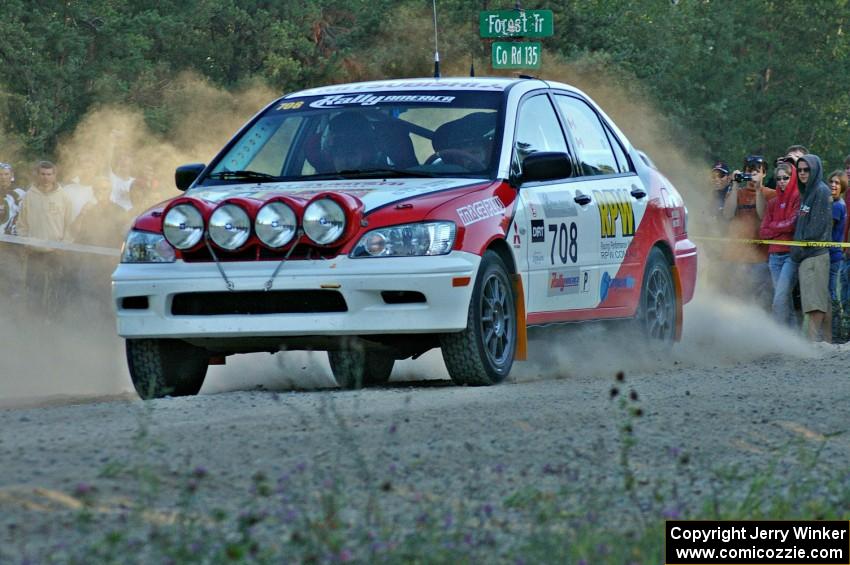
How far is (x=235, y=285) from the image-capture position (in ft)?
27.9

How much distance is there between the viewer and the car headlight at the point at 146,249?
8727 mm

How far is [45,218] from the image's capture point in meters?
15.9

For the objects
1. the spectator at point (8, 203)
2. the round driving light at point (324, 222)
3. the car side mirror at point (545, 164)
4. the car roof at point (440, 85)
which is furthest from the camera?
the spectator at point (8, 203)

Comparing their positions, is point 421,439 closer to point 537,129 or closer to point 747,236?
point 537,129

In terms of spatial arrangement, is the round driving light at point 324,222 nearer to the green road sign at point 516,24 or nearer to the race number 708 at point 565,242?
the race number 708 at point 565,242

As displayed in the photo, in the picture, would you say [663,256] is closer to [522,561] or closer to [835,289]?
[835,289]

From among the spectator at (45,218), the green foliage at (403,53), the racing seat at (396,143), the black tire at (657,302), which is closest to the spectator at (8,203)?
the spectator at (45,218)

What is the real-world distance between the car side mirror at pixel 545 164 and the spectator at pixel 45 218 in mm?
7188

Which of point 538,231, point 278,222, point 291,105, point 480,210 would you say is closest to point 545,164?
point 538,231

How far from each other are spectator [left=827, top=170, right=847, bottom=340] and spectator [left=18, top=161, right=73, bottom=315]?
6812mm

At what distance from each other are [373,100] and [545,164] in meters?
1.18

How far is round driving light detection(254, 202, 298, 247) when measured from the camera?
841 cm

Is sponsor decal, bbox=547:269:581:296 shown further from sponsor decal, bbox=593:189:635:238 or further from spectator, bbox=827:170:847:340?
spectator, bbox=827:170:847:340

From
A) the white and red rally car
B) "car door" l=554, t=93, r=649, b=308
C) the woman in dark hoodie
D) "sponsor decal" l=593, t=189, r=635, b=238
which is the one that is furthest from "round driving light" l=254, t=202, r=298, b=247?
the woman in dark hoodie
